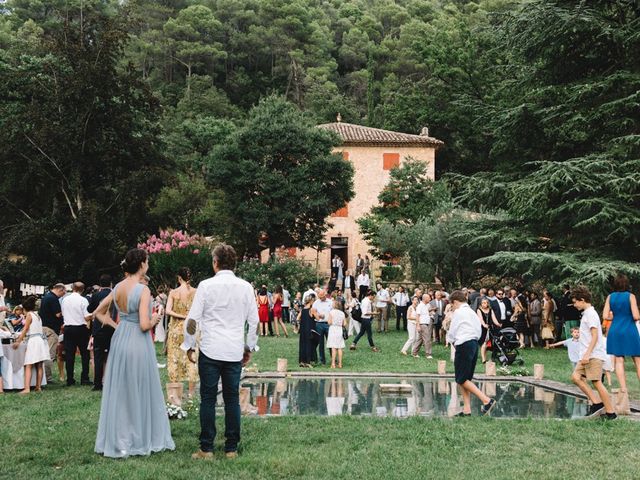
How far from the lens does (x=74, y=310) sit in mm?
12172

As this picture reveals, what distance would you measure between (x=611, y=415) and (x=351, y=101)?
54768 millimetres

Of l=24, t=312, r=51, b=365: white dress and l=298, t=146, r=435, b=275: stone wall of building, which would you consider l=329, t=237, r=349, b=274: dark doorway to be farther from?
l=24, t=312, r=51, b=365: white dress

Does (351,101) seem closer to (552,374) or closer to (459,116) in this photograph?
(459,116)

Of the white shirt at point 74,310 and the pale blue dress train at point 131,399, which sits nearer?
the pale blue dress train at point 131,399

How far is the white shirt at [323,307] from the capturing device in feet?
55.3

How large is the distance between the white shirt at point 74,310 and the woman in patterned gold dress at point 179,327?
244cm

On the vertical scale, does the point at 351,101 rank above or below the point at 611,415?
above

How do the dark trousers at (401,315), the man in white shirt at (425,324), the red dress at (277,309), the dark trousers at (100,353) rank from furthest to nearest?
the dark trousers at (401,315)
the red dress at (277,309)
the man in white shirt at (425,324)
the dark trousers at (100,353)

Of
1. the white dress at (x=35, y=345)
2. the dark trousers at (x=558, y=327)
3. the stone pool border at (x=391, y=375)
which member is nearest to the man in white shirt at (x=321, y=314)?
the stone pool border at (x=391, y=375)

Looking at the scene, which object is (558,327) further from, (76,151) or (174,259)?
(76,151)

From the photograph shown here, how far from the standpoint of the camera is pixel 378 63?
67.1m

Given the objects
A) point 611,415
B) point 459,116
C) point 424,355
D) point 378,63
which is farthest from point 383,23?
point 611,415

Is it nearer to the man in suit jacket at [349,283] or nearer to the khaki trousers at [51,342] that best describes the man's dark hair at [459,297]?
the khaki trousers at [51,342]

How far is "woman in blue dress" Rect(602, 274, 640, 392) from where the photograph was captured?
9.34 metres
